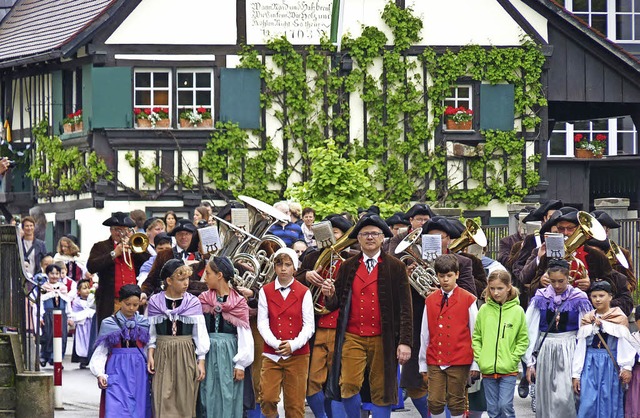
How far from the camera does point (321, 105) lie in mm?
35719

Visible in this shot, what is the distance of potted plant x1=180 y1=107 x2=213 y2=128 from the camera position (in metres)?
34.5

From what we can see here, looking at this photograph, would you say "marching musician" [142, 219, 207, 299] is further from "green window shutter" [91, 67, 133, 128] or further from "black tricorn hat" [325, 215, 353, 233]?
"green window shutter" [91, 67, 133, 128]

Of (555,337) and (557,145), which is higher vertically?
(557,145)

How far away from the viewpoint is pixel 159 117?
3431 cm

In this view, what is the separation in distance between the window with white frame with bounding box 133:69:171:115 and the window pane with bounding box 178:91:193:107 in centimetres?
24

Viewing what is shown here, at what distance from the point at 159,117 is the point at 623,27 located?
590 inches

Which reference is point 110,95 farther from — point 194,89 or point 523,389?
point 523,389

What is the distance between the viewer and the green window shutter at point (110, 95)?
3397 cm

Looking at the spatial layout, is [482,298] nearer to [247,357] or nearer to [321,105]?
[247,357]

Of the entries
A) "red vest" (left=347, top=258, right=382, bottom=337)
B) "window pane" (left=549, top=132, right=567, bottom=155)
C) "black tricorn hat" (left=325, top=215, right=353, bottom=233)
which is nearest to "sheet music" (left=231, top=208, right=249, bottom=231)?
"black tricorn hat" (left=325, top=215, right=353, bottom=233)

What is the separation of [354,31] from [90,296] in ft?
43.2

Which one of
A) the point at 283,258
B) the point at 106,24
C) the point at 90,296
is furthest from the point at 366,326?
the point at 106,24

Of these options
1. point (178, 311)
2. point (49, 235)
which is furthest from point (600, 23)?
point (178, 311)

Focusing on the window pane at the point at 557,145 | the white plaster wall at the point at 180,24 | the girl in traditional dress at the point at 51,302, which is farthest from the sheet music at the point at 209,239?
the window pane at the point at 557,145
